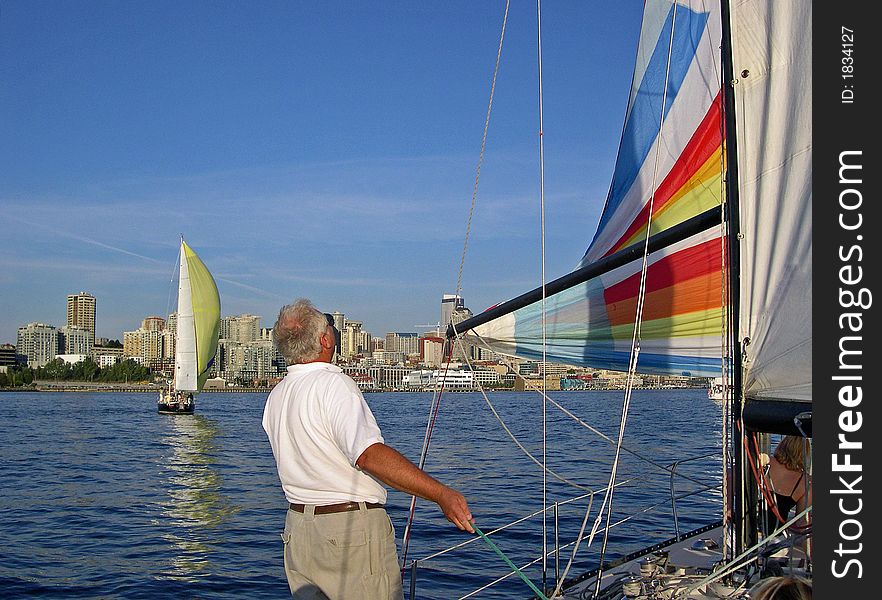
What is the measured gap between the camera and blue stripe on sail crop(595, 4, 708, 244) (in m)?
5.80

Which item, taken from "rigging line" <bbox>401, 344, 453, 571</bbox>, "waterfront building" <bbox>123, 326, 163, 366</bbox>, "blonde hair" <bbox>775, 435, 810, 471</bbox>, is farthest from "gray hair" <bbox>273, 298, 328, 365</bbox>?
"waterfront building" <bbox>123, 326, 163, 366</bbox>

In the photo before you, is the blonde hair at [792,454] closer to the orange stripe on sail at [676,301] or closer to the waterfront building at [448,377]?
the orange stripe on sail at [676,301]

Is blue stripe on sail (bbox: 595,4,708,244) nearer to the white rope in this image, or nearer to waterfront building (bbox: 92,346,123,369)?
the white rope

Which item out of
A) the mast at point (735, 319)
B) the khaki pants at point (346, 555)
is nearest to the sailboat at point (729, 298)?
the mast at point (735, 319)

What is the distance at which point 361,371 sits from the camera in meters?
116

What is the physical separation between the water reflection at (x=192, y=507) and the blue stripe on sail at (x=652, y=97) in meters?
6.07

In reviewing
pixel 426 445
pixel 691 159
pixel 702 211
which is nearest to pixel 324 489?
pixel 426 445

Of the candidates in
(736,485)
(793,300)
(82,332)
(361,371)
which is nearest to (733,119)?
(793,300)

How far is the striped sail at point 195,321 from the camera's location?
38.4 metres

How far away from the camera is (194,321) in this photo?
3884cm

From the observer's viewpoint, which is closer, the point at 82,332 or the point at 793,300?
the point at 793,300

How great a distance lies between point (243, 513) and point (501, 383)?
108030 millimetres
